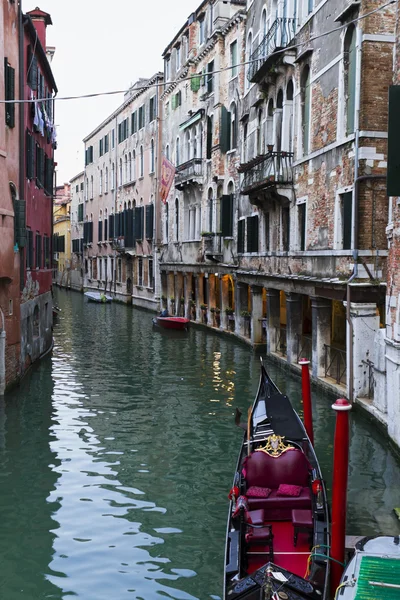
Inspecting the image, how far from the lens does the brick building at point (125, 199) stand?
41.6 metres

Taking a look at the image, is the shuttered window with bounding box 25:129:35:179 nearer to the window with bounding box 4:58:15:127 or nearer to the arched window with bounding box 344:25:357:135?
the window with bounding box 4:58:15:127

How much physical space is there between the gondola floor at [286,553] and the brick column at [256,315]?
16208 millimetres

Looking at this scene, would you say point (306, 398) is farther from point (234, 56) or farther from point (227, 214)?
point (234, 56)

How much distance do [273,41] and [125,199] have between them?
Answer: 28633 mm

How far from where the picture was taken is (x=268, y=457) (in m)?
8.62

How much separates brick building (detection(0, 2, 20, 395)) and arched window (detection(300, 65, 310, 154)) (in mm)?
7086

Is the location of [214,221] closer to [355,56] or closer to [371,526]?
[355,56]

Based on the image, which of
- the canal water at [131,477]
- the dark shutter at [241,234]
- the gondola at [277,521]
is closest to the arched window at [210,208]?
the dark shutter at [241,234]

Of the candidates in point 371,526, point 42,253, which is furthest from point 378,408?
point 42,253

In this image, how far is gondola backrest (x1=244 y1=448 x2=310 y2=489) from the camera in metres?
8.52


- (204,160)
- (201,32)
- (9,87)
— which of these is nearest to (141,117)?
(201,32)

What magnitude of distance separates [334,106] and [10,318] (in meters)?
8.59

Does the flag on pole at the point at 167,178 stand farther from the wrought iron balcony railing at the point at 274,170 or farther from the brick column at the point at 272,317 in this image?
the brick column at the point at 272,317

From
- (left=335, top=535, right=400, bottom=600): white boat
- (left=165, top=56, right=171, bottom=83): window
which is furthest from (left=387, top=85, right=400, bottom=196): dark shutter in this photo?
(left=165, top=56, right=171, bottom=83): window
